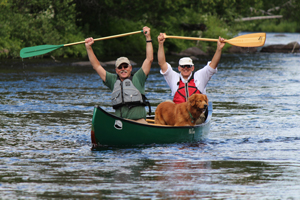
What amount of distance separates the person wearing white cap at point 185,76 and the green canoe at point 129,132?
0.62m

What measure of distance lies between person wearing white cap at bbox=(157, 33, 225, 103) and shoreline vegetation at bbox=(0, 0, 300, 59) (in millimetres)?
16993

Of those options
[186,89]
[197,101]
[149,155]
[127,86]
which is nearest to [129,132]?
[149,155]

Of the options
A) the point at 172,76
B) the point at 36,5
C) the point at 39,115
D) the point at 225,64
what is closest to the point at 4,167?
the point at 172,76

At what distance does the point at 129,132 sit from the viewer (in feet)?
24.0

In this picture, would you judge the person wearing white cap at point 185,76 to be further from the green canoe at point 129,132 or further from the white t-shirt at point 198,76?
the green canoe at point 129,132

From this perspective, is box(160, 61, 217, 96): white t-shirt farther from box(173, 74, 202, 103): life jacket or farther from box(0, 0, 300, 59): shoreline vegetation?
box(0, 0, 300, 59): shoreline vegetation

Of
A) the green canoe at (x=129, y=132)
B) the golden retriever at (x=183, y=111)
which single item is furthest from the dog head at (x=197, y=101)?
the green canoe at (x=129, y=132)

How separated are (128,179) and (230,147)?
8.16 ft

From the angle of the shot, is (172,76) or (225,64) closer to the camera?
(172,76)

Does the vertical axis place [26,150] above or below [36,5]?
below

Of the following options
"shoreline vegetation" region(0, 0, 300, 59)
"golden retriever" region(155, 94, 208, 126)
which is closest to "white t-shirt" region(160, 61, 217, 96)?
"golden retriever" region(155, 94, 208, 126)

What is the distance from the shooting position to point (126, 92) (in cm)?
730

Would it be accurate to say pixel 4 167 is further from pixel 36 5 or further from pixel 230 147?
pixel 36 5

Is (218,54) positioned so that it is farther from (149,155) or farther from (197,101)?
(149,155)
